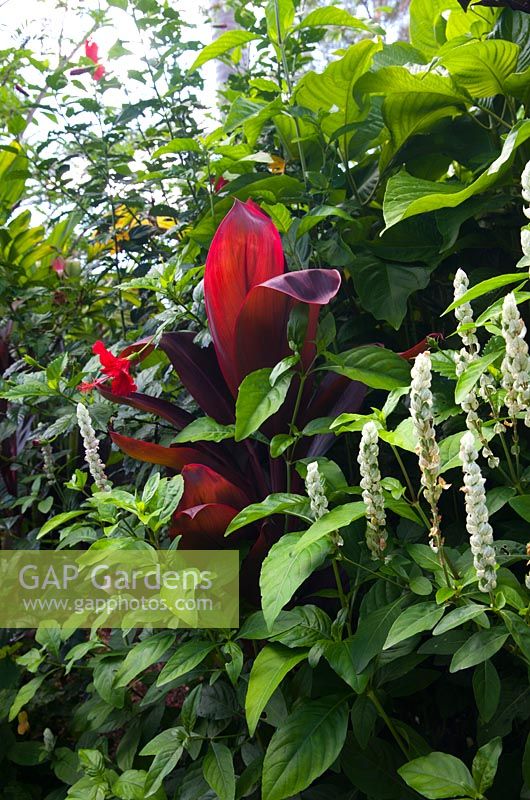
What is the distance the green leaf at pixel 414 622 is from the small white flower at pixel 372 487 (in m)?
0.09

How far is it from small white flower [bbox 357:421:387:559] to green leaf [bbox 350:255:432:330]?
1.64ft

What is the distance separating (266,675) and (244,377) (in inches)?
19.1

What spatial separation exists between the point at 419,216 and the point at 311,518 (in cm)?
65

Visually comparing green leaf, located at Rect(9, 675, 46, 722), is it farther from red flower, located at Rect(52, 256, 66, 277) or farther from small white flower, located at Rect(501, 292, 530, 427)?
red flower, located at Rect(52, 256, 66, 277)

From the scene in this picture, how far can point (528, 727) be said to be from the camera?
3.88ft

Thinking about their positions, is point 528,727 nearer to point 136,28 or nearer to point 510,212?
point 510,212

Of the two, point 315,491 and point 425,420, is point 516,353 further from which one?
point 315,491

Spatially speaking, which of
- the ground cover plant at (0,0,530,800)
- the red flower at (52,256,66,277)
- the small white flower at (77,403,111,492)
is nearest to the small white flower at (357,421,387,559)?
the ground cover plant at (0,0,530,800)

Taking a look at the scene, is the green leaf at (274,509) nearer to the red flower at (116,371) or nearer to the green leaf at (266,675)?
the green leaf at (266,675)

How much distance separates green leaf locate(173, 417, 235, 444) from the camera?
3.86 feet

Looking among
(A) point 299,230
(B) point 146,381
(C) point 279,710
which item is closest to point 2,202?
(B) point 146,381

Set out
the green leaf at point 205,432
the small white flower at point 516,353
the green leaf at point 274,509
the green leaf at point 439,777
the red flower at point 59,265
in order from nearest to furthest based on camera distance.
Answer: the small white flower at point 516,353 → the green leaf at point 439,777 → the green leaf at point 274,509 → the green leaf at point 205,432 → the red flower at point 59,265

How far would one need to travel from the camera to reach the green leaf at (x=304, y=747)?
889 millimetres

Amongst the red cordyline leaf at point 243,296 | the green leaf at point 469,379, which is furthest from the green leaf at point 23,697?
the green leaf at point 469,379
